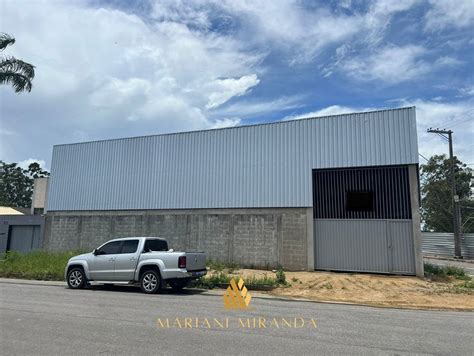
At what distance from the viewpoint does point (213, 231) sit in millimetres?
19875

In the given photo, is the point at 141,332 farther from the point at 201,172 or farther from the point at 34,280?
the point at 201,172

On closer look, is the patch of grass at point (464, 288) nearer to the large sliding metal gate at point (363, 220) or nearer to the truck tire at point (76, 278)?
the large sliding metal gate at point (363, 220)

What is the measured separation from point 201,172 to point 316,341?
50.3 feet

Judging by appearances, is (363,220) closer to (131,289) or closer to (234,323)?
(131,289)

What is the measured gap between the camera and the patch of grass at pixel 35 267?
639 inches

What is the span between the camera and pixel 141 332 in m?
6.76

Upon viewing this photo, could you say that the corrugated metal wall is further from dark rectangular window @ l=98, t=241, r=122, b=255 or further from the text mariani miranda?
the text mariani miranda

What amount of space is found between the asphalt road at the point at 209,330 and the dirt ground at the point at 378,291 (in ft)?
4.25

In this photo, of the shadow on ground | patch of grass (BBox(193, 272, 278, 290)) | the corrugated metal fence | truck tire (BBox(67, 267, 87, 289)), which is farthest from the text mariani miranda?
the corrugated metal fence

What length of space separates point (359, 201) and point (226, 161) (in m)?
7.22

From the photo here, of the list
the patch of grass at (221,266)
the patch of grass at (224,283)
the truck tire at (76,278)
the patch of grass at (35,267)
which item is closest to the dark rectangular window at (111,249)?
the truck tire at (76,278)

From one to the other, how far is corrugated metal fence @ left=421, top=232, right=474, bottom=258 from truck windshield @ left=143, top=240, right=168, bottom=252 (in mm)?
28813

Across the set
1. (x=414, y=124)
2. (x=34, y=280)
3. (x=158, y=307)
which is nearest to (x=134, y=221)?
(x=34, y=280)

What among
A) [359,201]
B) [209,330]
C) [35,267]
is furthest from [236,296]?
[35,267]
